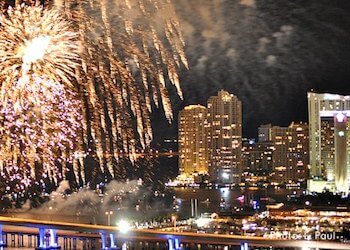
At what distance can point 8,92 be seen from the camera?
23.8ft

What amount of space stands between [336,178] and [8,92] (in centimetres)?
2595

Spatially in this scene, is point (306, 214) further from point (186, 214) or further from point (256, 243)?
point (256, 243)

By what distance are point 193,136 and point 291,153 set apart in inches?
263

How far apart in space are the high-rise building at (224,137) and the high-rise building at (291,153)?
8.45 ft

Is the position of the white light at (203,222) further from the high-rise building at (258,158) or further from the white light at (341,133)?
the high-rise building at (258,158)

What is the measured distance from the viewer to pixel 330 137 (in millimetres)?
34031

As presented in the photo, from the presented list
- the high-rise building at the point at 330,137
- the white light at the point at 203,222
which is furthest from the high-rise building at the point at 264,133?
the white light at the point at 203,222

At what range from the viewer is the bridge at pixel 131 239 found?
11.7m

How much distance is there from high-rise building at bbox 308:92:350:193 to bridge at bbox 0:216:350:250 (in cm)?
1682

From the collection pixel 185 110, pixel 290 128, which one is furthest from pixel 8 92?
pixel 290 128

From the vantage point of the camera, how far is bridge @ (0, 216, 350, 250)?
11672 millimetres

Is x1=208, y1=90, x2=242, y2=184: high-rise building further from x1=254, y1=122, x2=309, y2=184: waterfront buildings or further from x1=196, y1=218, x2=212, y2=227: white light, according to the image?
x1=196, y1=218, x2=212, y2=227: white light

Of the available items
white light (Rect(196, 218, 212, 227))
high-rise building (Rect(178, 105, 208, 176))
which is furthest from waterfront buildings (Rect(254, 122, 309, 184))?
white light (Rect(196, 218, 212, 227))

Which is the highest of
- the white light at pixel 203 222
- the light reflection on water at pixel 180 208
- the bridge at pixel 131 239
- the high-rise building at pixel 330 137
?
the high-rise building at pixel 330 137
